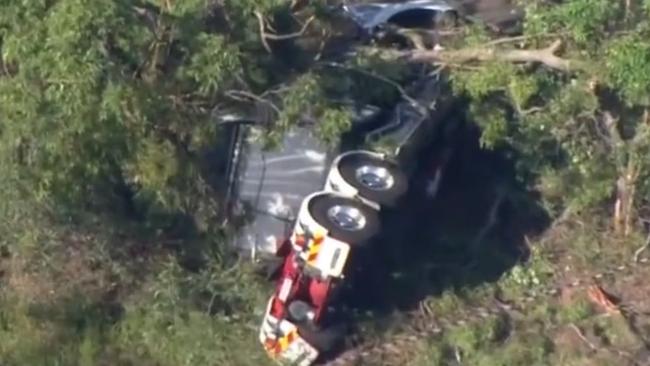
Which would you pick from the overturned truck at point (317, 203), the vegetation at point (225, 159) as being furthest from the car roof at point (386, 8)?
the vegetation at point (225, 159)

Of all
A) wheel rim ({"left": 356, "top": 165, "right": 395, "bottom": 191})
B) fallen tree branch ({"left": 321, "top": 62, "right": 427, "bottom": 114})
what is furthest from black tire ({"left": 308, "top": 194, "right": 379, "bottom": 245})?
fallen tree branch ({"left": 321, "top": 62, "right": 427, "bottom": 114})

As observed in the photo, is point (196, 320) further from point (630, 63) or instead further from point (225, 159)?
point (630, 63)

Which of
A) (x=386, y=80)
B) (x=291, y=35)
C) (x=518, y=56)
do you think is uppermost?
(x=518, y=56)

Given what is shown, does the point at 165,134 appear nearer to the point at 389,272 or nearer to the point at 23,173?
the point at 23,173

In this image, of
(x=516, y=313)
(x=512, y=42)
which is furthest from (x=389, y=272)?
(x=512, y=42)

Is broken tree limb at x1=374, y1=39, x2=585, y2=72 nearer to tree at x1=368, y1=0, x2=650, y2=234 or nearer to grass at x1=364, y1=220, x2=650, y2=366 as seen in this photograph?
tree at x1=368, y1=0, x2=650, y2=234

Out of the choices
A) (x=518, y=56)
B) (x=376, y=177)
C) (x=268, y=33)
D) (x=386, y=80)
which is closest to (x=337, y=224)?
(x=376, y=177)

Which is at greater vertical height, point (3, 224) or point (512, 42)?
point (512, 42)

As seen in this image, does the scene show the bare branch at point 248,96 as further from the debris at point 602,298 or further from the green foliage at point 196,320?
the debris at point 602,298
